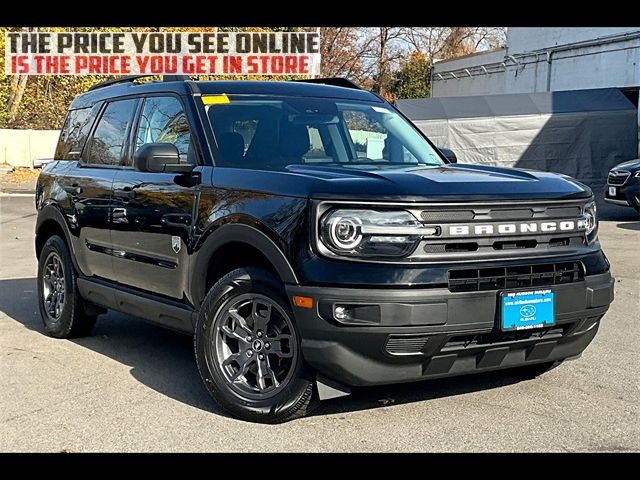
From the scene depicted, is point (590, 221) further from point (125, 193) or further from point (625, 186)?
point (625, 186)

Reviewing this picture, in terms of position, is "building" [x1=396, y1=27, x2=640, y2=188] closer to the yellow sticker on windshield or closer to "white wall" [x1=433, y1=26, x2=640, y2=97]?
"white wall" [x1=433, y1=26, x2=640, y2=97]

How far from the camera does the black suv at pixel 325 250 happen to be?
424cm

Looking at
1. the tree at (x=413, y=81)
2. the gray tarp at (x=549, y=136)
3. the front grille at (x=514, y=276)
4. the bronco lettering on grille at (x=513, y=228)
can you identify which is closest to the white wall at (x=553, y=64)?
the gray tarp at (x=549, y=136)

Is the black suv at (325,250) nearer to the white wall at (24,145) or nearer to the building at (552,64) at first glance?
the building at (552,64)

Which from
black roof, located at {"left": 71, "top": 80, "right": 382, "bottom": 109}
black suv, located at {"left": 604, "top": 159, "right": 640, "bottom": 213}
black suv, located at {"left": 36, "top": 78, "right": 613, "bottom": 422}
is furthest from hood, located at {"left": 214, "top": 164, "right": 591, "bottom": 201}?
black suv, located at {"left": 604, "top": 159, "right": 640, "bottom": 213}

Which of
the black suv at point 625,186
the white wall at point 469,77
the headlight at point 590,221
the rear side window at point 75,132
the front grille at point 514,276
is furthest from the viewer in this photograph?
the white wall at point 469,77

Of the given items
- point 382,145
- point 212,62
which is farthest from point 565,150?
point 382,145

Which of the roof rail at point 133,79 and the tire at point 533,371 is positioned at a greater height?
the roof rail at point 133,79

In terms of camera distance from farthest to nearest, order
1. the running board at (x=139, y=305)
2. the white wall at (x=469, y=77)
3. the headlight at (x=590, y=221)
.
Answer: the white wall at (x=469, y=77) < the running board at (x=139, y=305) < the headlight at (x=590, y=221)

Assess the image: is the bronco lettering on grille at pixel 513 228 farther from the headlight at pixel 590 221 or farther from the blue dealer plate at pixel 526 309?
the blue dealer plate at pixel 526 309

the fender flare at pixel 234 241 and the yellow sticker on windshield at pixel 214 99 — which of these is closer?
the fender flare at pixel 234 241

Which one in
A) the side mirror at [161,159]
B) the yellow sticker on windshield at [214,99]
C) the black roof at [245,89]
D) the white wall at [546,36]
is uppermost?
the white wall at [546,36]

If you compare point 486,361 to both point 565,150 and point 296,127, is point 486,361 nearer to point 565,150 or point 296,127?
point 296,127
